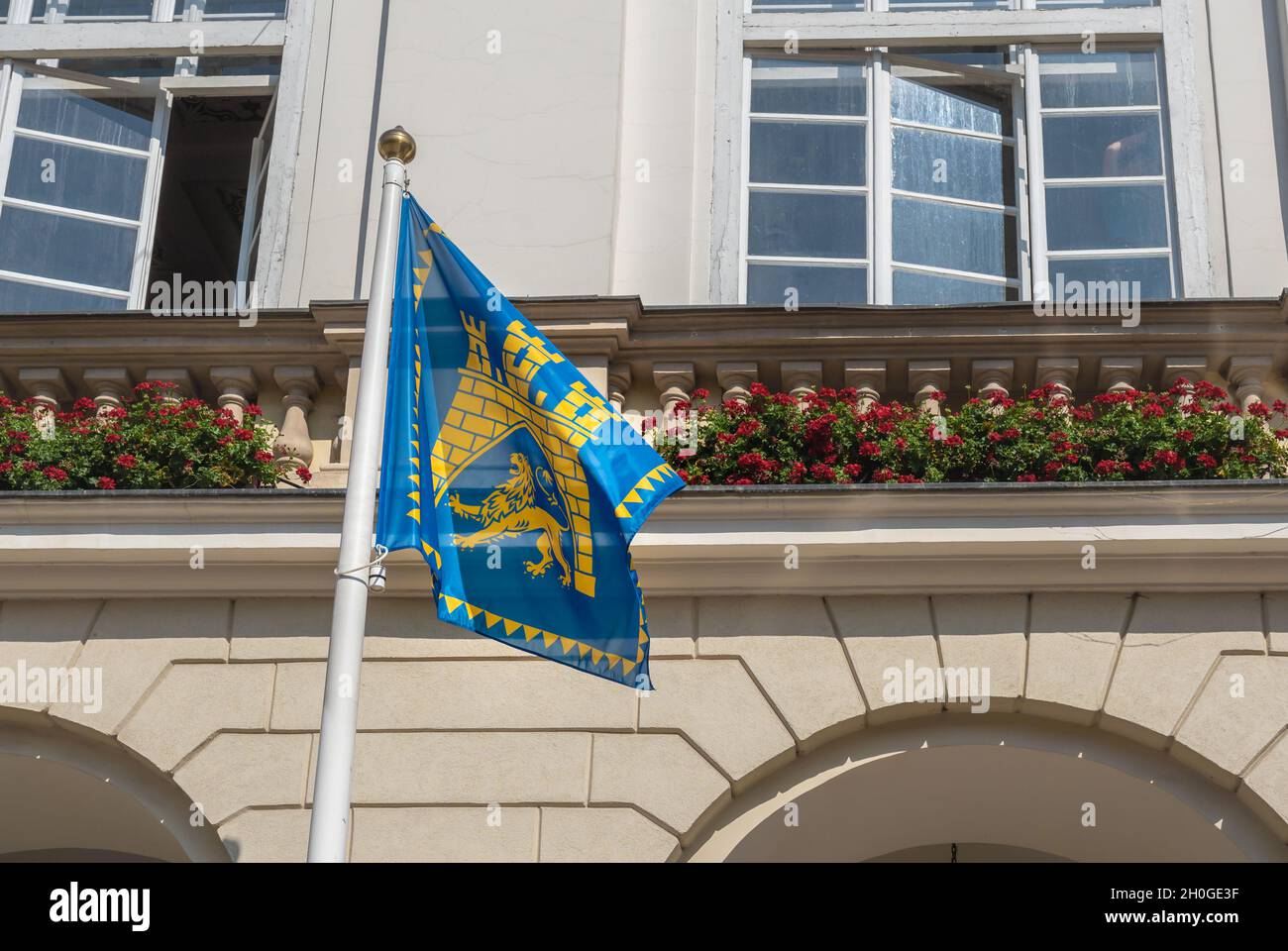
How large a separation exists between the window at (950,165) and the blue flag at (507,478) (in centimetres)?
360

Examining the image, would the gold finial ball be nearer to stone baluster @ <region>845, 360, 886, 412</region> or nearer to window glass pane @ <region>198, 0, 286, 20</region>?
stone baluster @ <region>845, 360, 886, 412</region>

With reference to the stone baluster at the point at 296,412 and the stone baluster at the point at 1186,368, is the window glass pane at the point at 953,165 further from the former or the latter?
the stone baluster at the point at 296,412

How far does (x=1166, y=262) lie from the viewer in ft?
36.5

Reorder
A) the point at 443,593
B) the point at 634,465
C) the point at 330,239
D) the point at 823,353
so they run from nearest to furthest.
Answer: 1. the point at 443,593
2. the point at 634,465
3. the point at 823,353
4. the point at 330,239

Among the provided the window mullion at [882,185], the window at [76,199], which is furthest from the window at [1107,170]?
the window at [76,199]

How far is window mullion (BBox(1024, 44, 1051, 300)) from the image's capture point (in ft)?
36.8

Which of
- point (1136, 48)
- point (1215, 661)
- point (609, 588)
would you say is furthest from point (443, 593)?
point (1136, 48)

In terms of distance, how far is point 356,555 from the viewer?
23.9ft

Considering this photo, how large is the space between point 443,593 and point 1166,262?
5962mm

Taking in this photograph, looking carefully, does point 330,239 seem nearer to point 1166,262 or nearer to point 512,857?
point 512,857

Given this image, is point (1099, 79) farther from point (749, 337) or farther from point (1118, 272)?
point (749, 337)

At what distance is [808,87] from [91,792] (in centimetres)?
662

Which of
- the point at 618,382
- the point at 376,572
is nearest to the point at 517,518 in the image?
the point at 376,572

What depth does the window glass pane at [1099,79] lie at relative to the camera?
11883 mm
